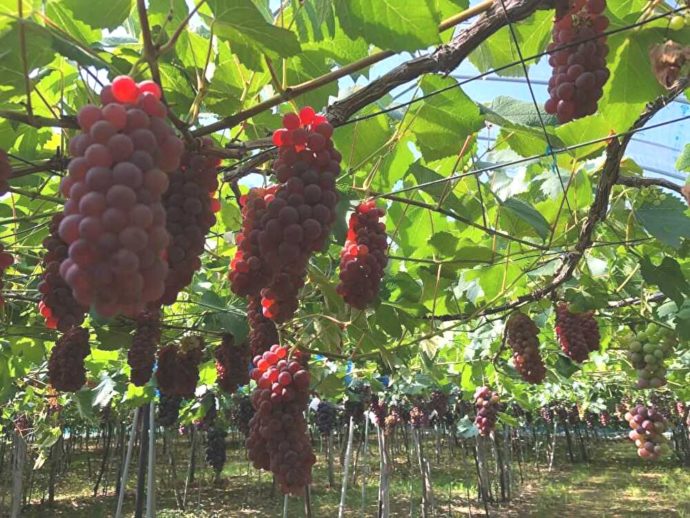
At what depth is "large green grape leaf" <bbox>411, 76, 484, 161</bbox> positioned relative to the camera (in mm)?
1406

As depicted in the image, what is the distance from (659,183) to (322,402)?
9.00m

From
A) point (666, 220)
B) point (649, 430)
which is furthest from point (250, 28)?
point (649, 430)

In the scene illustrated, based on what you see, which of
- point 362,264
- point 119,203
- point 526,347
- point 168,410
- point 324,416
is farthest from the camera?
point 324,416

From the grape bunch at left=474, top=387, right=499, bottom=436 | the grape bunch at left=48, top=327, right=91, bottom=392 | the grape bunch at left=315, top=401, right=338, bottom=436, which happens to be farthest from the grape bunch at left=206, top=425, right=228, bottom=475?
the grape bunch at left=48, top=327, right=91, bottom=392

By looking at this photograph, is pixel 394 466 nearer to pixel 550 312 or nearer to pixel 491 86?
pixel 491 86

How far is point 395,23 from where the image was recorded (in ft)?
3.24

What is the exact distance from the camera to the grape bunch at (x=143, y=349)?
86.9 inches

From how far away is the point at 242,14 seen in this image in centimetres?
92

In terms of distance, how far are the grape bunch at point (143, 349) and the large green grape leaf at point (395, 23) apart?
59.0 inches

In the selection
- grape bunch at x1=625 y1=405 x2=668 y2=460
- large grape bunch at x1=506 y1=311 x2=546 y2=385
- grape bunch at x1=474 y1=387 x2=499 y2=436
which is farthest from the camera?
grape bunch at x1=474 y1=387 x2=499 y2=436

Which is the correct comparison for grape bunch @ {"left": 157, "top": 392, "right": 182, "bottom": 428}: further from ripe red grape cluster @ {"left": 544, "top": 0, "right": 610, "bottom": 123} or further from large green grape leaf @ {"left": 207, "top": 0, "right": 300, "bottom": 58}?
ripe red grape cluster @ {"left": 544, "top": 0, "right": 610, "bottom": 123}

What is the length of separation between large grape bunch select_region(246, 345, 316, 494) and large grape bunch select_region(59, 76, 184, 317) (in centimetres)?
116

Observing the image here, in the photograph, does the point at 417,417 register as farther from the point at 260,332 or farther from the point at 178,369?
the point at 260,332

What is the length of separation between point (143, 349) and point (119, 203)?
1.81 metres
